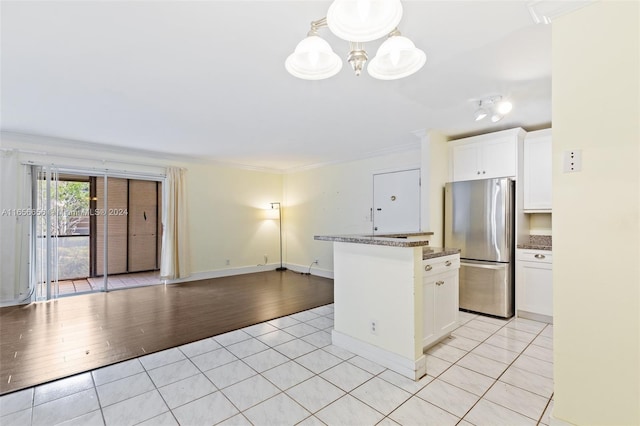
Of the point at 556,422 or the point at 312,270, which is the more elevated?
the point at 556,422

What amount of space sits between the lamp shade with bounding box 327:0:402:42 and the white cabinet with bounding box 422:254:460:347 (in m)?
1.83

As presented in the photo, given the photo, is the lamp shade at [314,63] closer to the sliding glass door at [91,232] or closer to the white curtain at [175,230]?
the white curtain at [175,230]

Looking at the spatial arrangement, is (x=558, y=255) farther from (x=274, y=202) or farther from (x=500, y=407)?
(x=274, y=202)

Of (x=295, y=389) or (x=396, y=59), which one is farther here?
(x=295, y=389)

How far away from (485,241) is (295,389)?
9.57 ft

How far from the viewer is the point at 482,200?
12.5 feet

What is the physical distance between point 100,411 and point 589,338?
2.89 meters

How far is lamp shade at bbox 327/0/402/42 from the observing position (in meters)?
1.29

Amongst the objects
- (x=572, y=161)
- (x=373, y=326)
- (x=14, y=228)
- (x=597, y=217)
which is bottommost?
(x=373, y=326)

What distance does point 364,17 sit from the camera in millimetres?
1310

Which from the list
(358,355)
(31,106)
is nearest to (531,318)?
(358,355)

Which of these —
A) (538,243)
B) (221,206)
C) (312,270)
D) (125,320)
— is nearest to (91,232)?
(221,206)

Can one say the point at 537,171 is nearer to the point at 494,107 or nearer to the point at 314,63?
the point at 494,107

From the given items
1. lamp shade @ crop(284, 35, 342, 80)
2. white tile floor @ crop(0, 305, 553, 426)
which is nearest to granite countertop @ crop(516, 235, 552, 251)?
white tile floor @ crop(0, 305, 553, 426)
